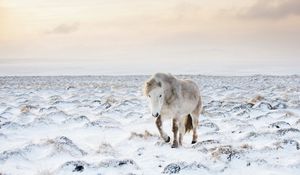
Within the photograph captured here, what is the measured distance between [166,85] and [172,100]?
426 mm

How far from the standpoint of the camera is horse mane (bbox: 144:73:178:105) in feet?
36.8

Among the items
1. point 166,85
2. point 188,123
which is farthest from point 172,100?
point 188,123

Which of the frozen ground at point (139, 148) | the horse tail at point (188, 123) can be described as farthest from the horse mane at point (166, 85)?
the horse tail at point (188, 123)

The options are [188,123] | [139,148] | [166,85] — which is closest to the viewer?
[139,148]

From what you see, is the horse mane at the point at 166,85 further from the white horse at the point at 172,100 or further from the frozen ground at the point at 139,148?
the frozen ground at the point at 139,148

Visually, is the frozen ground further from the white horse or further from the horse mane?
the horse mane

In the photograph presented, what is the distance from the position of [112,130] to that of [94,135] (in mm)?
971

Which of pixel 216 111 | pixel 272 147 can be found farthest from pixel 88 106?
pixel 272 147

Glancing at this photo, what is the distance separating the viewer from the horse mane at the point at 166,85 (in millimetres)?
11226

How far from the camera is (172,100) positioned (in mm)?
11758

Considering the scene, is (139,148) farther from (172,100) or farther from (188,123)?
(188,123)

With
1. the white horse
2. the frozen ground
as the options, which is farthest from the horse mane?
the frozen ground

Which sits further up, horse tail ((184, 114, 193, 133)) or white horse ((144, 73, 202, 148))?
white horse ((144, 73, 202, 148))

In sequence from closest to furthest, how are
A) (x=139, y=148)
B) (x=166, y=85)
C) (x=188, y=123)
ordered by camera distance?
(x=139, y=148), (x=166, y=85), (x=188, y=123)
